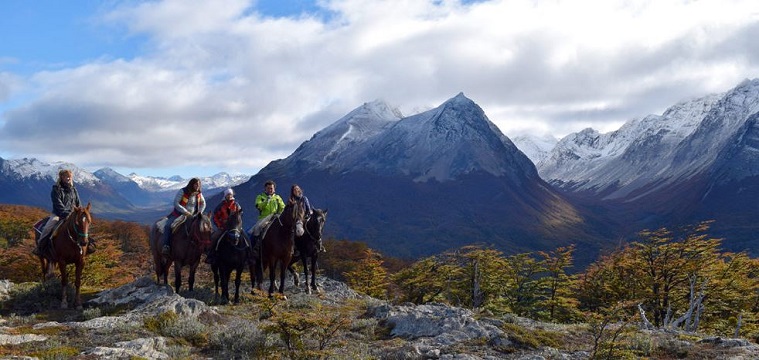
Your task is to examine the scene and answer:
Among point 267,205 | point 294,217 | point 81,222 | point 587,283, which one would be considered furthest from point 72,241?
point 587,283

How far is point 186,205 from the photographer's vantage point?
17.2 meters

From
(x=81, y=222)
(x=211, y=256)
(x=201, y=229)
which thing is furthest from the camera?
(x=211, y=256)

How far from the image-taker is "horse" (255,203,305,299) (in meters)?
16.8

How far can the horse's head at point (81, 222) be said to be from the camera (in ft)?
47.7

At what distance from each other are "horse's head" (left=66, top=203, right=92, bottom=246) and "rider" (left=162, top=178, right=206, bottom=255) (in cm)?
247

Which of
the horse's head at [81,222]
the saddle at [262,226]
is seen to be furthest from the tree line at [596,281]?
the horse's head at [81,222]

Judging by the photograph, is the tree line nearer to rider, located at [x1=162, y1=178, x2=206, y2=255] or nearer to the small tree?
the small tree

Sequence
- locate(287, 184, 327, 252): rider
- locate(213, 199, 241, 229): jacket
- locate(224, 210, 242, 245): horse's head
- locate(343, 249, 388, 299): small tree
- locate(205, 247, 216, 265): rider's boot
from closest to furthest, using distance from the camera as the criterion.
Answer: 1. locate(224, 210, 242, 245): horse's head
2. locate(205, 247, 216, 265): rider's boot
3. locate(287, 184, 327, 252): rider
4. locate(213, 199, 241, 229): jacket
5. locate(343, 249, 388, 299): small tree

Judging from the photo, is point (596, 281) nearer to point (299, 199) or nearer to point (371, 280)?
point (371, 280)

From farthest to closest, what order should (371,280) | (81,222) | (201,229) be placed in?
(371,280)
(201,229)
(81,222)

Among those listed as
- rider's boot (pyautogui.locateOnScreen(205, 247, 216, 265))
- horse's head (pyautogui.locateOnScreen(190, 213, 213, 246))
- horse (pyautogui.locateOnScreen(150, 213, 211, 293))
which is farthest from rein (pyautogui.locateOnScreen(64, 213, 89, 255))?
rider's boot (pyautogui.locateOnScreen(205, 247, 216, 265))

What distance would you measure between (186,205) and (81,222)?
3.39 meters

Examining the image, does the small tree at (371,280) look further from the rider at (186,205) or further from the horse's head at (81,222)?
the horse's head at (81,222)

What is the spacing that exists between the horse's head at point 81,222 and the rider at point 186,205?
2474 mm
